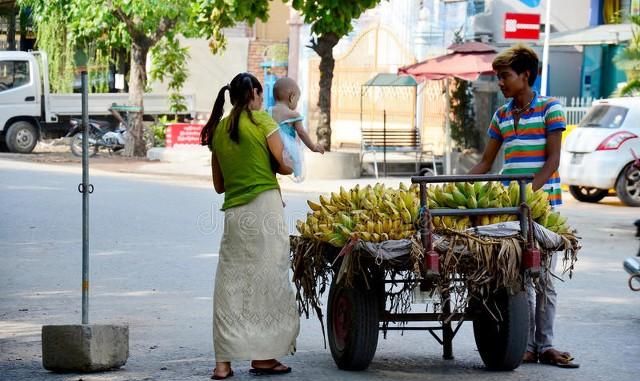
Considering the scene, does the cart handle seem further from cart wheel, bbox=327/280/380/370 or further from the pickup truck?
the pickup truck

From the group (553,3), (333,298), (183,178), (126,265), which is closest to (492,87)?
(553,3)

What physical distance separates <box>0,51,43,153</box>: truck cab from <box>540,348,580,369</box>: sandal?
23.6 m

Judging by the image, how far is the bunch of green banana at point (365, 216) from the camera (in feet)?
23.0

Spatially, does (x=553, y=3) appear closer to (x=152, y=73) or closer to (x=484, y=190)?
(x=152, y=73)

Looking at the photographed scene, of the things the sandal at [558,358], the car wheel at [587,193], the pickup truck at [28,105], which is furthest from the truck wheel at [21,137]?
the sandal at [558,358]

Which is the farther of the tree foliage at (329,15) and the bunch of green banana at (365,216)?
the tree foliage at (329,15)

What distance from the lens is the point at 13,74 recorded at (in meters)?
30.1

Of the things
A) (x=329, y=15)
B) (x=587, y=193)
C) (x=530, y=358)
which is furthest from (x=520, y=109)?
(x=329, y=15)

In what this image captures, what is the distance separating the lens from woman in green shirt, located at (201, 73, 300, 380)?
732cm

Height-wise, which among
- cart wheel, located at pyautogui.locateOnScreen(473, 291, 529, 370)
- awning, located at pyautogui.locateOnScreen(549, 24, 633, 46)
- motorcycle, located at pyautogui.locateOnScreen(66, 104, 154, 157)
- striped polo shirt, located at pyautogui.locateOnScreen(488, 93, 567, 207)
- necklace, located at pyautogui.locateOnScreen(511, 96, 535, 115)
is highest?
awning, located at pyautogui.locateOnScreen(549, 24, 633, 46)

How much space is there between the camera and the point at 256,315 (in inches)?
289

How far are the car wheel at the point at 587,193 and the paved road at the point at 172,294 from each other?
42.9 inches

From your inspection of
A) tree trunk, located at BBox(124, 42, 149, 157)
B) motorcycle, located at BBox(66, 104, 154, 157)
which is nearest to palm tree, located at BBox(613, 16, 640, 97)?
tree trunk, located at BBox(124, 42, 149, 157)

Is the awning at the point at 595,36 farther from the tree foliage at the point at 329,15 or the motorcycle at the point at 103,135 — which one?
the motorcycle at the point at 103,135
